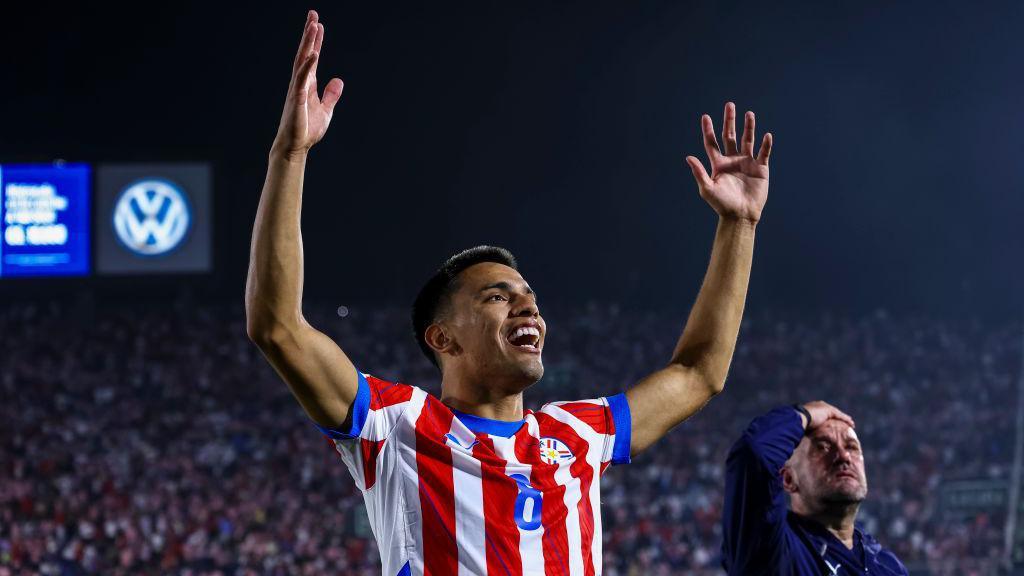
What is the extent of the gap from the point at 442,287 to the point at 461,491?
569 mm

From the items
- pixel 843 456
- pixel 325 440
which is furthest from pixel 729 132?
pixel 325 440

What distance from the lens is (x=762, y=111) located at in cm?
2536

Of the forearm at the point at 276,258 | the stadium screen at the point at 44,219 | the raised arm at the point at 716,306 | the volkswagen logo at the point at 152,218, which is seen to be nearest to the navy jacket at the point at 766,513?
the raised arm at the point at 716,306

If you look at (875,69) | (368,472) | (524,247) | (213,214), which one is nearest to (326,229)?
(524,247)

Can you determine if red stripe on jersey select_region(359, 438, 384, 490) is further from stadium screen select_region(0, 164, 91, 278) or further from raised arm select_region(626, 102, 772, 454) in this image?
stadium screen select_region(0, 164, 91, 278)

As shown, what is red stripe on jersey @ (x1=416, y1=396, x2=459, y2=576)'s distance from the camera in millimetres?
2256

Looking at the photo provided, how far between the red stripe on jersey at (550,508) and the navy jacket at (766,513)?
93 cm

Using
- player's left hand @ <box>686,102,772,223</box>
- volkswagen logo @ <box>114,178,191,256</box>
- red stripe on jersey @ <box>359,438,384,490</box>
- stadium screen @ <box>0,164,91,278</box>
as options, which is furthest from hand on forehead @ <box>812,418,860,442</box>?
stadium screen @ <box>0,164,91,278</box>

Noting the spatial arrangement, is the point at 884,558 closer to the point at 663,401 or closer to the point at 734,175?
the point at 663,401

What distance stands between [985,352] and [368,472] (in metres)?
22.6

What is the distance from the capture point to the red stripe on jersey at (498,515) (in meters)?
2.27

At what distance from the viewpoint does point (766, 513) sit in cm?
311

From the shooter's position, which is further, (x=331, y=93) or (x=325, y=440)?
(x=325, y=440)

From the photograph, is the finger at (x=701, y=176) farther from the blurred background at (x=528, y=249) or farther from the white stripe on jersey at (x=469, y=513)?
the blurred background at (x=528, y=249)
